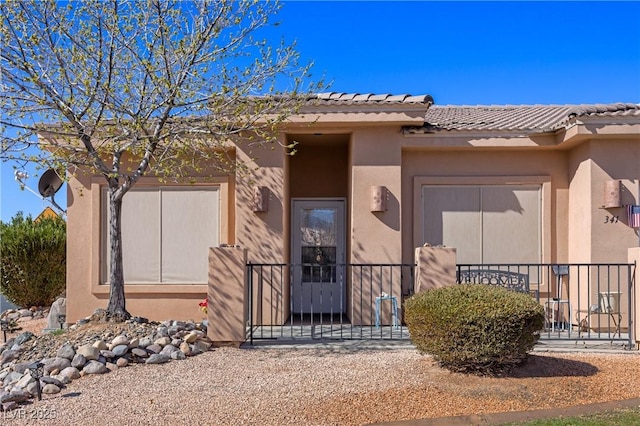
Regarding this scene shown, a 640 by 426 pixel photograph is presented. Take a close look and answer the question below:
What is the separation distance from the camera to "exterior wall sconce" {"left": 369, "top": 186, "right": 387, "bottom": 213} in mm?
9922

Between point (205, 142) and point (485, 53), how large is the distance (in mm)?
6478

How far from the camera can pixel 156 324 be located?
27.9 feet

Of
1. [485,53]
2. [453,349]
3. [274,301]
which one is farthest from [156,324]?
[485,53]

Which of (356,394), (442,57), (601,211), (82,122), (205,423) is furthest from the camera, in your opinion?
(442,57)

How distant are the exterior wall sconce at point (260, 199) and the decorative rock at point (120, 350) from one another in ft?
11.7

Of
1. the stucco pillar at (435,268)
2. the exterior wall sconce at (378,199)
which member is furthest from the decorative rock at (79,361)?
the exterior wall sconce at (378,199)

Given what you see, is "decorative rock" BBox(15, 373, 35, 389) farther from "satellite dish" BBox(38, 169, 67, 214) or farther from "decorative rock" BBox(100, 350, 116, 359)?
"satellite dish" BBox(38, 169, 67, 214)

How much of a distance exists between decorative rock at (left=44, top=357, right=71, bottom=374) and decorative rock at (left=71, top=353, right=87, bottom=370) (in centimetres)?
7

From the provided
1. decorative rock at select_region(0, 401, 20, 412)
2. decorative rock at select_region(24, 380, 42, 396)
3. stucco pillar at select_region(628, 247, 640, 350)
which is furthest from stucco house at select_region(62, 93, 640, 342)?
decorative rock at select_region(0, 401, 20, 412)

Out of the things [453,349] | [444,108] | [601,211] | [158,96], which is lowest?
[453,349]

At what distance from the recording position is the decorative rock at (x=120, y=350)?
23.2 ft

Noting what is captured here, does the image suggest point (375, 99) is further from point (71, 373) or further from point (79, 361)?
point (71, 373)

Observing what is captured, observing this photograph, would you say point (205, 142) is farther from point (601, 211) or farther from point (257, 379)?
point (601, 211)

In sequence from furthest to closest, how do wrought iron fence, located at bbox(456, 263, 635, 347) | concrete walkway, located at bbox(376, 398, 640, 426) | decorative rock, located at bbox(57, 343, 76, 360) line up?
wrought iron fence, located at bbox(456, 263, 635, 347)
decorative rock, located at bbox(57, 343, 76, 360)
concrete walkway, located at bbox(376, 398, 640, 426)
